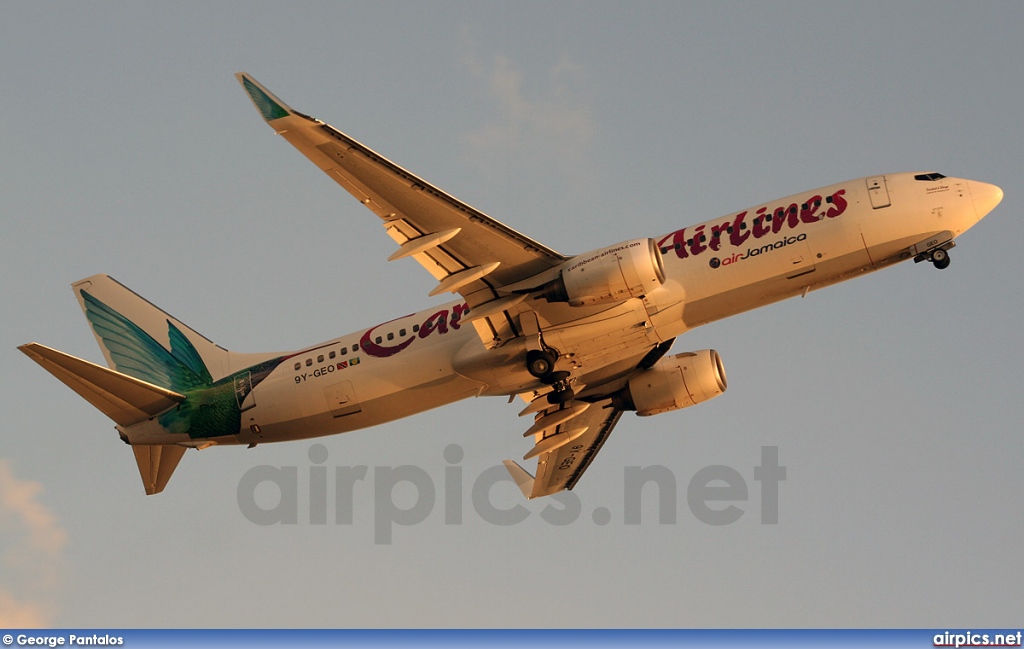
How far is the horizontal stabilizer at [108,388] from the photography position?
39406 millimetres

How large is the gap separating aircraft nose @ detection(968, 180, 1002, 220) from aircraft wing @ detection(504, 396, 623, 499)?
16.0 meters

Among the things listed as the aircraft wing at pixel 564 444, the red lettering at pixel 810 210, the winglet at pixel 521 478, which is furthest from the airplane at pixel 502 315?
the winglet at pixel 521 478

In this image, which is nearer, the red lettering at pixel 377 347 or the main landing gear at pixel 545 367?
the main landing gear at pixel 545 367

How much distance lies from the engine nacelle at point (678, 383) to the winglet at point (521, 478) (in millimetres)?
7320

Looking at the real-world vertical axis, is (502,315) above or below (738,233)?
below

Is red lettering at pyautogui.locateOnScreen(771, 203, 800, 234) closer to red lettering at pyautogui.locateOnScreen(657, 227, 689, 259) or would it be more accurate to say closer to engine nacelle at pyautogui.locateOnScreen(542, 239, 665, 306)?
red lettering at pyautogui.locateOnScreen(657, 227, 689, 259)

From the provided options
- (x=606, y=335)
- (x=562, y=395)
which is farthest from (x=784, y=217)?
(x=562, y=395)

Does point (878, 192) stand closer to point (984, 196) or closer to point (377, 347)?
point (984, 196)

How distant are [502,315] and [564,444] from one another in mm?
11693

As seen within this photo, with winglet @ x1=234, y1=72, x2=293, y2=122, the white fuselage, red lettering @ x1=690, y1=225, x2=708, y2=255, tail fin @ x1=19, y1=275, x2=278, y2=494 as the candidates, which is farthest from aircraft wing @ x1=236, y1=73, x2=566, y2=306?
tail fin @ x1=19, y1=275, x2=278, y2=494

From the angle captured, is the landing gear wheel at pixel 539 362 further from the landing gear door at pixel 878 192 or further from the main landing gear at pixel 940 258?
the main landing gear at pixel 940 258

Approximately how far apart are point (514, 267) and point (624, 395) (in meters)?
10.7

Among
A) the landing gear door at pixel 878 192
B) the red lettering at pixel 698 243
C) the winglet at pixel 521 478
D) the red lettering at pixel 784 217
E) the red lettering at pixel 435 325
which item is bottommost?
the winglet at pixel 521 478

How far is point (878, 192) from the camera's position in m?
Answer: 40.5
